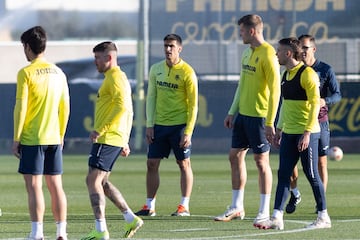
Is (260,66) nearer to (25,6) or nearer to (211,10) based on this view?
(211,10)

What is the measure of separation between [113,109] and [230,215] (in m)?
2.53

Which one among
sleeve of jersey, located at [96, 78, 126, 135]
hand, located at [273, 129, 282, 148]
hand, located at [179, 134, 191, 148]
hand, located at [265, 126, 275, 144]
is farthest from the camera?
hand, located at [179, 134, 191, 148]

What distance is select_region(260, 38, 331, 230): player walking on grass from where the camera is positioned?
1280cm

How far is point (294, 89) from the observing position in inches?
513

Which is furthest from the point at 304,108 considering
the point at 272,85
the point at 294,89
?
the point at 272,85

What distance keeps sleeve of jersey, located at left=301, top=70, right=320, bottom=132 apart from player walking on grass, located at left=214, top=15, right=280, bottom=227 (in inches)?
26.4

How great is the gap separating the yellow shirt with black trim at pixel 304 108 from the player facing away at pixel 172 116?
1.75 m

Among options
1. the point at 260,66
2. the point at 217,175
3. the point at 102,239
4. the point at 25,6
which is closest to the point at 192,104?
the point at 260,66

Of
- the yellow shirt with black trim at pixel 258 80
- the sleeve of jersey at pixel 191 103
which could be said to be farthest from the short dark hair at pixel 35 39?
the sleeve of jersey at pixel 191 103

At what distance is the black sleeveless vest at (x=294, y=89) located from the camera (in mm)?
12914

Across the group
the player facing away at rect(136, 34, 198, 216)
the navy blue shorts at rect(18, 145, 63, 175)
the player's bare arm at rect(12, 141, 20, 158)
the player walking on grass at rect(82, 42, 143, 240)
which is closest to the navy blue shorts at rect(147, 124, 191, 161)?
the player facing away at rect(136, 34, 198, 216)

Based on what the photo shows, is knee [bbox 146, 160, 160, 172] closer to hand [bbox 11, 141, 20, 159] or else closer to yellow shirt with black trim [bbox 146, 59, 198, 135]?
yellow shirt with black trim [bbox 146, 59, 198, 135]

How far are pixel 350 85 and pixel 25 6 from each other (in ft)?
41.9

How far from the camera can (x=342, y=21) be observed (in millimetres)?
29953
